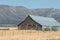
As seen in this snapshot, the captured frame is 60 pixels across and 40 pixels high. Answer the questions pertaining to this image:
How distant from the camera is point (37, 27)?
6756cm

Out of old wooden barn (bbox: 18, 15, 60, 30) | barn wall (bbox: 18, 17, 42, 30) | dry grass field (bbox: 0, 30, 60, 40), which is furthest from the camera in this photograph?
barn wall (bbox: 18, 17, 42, 30)

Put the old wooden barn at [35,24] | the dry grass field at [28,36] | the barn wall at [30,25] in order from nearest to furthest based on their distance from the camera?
1. the dry grass field at [28,36]
2. the old wooden barn at [35,24]
3. the barn wall at [30,25]

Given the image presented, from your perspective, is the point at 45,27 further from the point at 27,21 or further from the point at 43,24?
the point at 27,21

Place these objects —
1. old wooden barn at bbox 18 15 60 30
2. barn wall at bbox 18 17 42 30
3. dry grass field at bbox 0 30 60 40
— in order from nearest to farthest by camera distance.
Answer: dry grass field at bbox 0 30 60 40, old wooden barn at bbox 18 15 60 30, barn wall at bbox 18 17 42 30

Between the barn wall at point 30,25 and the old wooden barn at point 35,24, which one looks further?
the barn wall at point 30,25

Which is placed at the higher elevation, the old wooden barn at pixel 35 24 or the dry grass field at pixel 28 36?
the old wooden barn at pixel 35 24

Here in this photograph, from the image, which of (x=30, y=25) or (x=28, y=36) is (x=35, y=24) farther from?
(x=28, y=36)

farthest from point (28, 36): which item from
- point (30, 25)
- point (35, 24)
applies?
point (30, 25)

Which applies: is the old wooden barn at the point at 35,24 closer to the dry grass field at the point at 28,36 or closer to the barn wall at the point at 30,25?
the barn wall at the point at 30,25

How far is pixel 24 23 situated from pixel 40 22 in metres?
5.84

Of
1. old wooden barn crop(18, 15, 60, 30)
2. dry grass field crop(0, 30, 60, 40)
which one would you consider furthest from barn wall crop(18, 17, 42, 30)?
dry grass field crop(0, 30, 60, 40)

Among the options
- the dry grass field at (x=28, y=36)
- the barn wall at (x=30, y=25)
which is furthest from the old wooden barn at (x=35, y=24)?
the dry grass field at (x=28, y=36)

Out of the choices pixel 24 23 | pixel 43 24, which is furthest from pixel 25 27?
pixel 43 24

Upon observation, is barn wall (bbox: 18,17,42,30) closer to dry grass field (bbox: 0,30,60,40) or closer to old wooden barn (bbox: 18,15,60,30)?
old wooden barn (bbox: 18,15,60,30)
